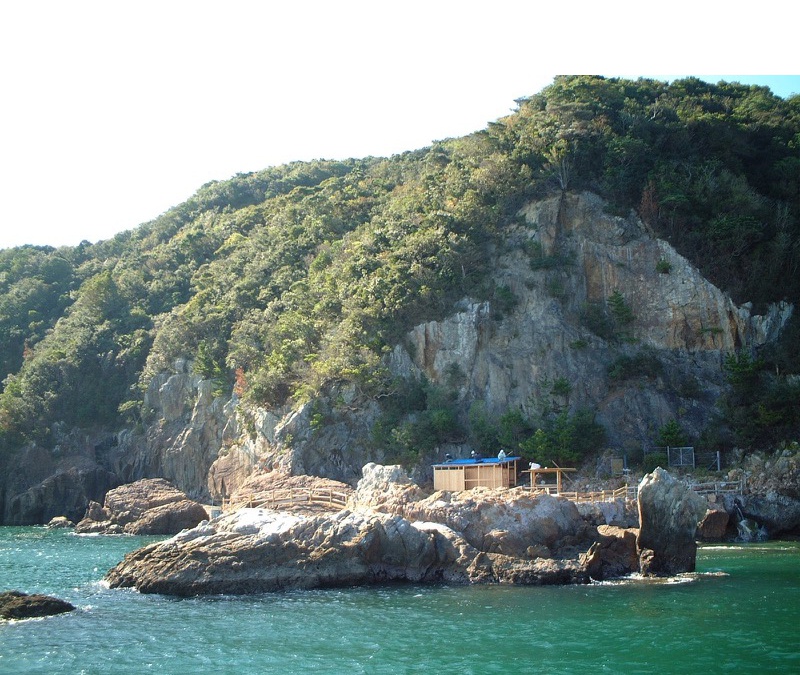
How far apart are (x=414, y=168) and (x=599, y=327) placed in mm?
38093

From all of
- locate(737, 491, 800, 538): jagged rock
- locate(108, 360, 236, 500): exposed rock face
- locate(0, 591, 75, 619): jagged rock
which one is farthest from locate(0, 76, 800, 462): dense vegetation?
locate(0, 591, 75, 619): jagged rock

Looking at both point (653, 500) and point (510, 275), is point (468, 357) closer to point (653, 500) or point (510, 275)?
point (510, 275)

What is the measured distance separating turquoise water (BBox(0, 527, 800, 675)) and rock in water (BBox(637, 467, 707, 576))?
42.1 inches

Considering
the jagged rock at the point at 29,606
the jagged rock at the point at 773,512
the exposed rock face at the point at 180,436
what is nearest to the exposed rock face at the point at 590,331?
the jagged rock at the point at 773,512

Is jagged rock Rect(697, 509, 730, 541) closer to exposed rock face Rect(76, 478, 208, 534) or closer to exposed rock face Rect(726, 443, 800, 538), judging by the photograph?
exposed rock face Rect(726, 443, 800, 538)

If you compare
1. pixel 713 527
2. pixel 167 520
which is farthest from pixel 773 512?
pixel 167 520

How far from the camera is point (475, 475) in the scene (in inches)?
1718

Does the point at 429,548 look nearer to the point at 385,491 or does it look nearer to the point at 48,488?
A: the point at 385,491

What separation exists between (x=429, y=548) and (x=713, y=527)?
17415 millimetres

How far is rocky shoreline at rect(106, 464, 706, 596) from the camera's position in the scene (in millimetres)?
29594

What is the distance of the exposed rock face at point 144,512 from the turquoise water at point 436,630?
2025 cm

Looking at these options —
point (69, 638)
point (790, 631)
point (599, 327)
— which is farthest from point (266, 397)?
point (790, 631)

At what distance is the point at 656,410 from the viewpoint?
50.2 m

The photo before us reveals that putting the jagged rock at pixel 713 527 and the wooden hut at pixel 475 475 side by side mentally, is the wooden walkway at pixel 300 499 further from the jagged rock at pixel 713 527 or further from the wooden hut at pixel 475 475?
the jagged rock at pixel 713 527
